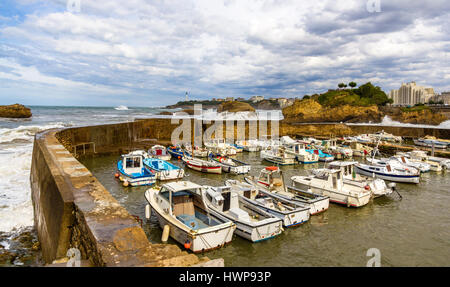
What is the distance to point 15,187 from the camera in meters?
16.0

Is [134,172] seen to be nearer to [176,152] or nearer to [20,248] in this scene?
[176,152]

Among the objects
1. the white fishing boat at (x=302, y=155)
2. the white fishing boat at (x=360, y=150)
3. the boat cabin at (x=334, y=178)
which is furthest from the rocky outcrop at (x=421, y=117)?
the boat cabin at (x=334, y=178)

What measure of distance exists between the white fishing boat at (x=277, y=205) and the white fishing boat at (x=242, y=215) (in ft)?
1.58

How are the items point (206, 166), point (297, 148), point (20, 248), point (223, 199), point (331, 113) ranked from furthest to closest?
1. point (331, 113)
2. point (297, 148)
3. point (206, 166)
4. point (223, 199)
5. point (20, 248)

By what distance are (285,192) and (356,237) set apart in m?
4.73

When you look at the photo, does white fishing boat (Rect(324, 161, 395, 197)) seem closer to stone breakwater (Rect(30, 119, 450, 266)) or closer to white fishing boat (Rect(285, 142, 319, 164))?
white fishing boat (Rect(285, 142, 319, 164))

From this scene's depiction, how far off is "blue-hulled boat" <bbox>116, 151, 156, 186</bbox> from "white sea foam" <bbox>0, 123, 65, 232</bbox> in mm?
5466

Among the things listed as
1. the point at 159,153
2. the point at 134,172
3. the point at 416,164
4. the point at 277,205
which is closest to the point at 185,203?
the point at 277,205

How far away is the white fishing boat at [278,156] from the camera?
28.4 metres

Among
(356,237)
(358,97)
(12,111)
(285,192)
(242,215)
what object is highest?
(358,97)

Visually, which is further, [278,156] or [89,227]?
[278,156]
